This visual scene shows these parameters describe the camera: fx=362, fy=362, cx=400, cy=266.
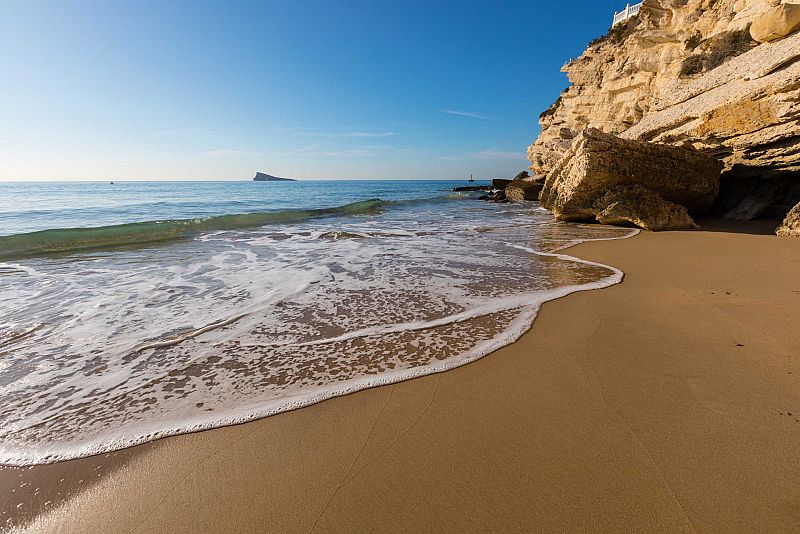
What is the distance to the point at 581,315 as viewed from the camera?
Answer: 3.75 meters

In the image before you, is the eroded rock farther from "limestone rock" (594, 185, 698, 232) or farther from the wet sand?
the wet sand

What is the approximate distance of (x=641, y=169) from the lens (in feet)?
32.5

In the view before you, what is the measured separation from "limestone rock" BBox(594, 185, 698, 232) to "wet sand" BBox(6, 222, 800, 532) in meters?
7.59

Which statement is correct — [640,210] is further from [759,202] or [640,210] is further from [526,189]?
[526,189]

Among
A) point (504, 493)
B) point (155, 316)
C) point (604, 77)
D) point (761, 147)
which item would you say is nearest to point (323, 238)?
point (155, 316)

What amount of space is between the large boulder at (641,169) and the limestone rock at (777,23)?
417cm

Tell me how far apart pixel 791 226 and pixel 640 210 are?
2.87 m

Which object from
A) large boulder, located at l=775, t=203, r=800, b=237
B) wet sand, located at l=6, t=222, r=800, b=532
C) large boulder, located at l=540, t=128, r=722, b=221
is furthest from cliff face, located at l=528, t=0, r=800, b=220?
wet sand, located at l=6, t=222, r=800, b=532

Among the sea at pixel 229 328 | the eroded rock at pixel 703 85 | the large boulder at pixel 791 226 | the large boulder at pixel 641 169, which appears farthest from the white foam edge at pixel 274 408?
the eroded rock at pixel 703 85

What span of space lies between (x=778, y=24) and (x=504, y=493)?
15.5 m


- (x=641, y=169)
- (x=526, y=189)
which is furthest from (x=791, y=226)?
(x=526, y=189)

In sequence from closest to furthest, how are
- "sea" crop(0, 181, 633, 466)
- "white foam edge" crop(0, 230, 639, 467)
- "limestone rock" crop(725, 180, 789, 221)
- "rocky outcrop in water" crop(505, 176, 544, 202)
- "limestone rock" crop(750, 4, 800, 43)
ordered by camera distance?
"white foam edge" crop(0, 230, 639, 467) → "sea" crop(0, 181, 633, 466) → "limestone rock" crop(750, 4, 800, 43) → "limestone rock" crop(725, 180, 789, 221) → "rocky outcrop in water" crop(505, 176, 544, 202)

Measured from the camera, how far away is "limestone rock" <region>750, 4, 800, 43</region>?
32.2 feet

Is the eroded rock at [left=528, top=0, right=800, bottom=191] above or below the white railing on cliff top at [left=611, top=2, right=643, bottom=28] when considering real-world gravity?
below
